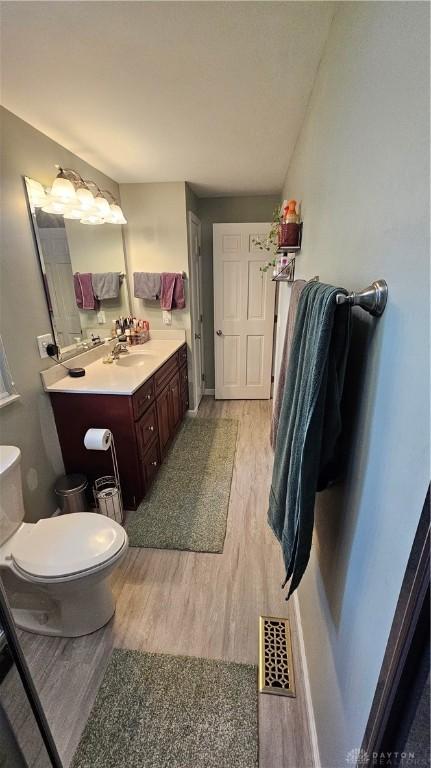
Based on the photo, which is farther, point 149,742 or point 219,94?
point 219,94

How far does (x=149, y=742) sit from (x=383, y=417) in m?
1.36

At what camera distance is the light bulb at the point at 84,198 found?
1.86 m

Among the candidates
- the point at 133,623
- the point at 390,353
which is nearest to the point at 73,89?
the point at 390,353

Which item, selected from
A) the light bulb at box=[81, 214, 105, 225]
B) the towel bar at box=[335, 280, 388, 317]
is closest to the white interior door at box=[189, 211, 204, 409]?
the light bulb at box=[81, 214, 105, 225]

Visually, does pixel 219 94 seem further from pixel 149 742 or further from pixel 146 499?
pixel 149 742

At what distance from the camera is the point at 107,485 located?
2.02m

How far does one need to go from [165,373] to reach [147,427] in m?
0.58

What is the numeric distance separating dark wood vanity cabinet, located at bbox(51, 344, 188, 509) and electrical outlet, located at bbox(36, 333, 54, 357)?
255 millimetres

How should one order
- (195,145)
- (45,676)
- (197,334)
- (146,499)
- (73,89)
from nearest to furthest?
(45,676), (73,89), (195,145), (146,499), (197,334)

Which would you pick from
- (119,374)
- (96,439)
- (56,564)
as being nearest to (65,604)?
(56,564)

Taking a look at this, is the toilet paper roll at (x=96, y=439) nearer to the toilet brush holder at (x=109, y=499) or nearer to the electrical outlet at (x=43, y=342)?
the toilet brush holder at (x=109, y=499)

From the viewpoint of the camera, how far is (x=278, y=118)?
5.46 feet

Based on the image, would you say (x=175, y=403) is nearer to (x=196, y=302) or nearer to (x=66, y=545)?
(x=196, y=302)

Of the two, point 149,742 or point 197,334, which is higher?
point 197,334
